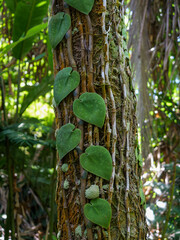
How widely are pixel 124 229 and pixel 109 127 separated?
276mm

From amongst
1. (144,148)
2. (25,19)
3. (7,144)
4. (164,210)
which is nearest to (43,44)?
(25,19)

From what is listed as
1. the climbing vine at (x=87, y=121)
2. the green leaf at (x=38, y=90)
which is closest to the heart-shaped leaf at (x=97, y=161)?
the climbing vine at (x=87, y=121)

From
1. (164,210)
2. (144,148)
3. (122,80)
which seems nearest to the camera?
(122,80)

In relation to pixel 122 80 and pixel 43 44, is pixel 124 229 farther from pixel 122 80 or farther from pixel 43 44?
pixel 43 44

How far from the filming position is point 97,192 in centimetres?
72

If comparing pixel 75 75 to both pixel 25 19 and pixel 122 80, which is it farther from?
pixel 25 19

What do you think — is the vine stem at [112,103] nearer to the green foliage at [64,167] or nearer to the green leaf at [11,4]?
the green foliage at [64,167]

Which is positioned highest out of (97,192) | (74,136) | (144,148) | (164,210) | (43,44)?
(43,44)

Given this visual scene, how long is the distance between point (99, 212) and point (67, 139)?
0.21 meters

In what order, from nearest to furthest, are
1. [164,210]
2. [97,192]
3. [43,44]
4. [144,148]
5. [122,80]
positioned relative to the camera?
[97,192] < [122,80] < [144,148] < [164,210] < [43,44]

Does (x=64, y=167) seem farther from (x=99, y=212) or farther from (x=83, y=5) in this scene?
(x=83, y=5)

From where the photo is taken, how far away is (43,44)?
2529 millimetres

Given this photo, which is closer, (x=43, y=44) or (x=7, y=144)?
(x=7, y=144)

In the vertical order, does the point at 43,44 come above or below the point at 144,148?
above
